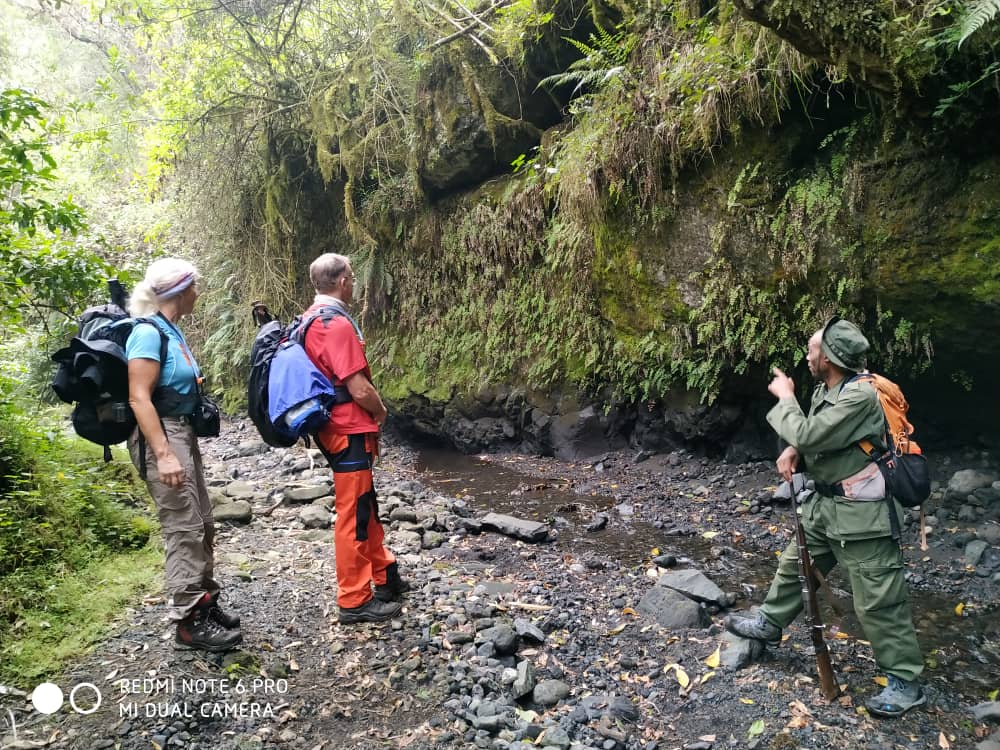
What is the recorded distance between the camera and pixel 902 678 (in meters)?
3.21

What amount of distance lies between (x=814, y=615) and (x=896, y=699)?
1.79 ft

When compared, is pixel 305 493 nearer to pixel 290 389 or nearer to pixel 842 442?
pixel 290 389

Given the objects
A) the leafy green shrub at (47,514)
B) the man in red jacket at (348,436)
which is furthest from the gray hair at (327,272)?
the leafy green shrub at (47,514)

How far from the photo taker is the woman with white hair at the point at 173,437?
10.9ft

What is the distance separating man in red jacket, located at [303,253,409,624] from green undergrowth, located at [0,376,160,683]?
160 centimetres

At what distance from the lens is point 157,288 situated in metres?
3.54

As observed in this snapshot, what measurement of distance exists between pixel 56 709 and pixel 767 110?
24.5 feet

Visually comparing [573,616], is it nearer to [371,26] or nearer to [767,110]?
[767,110]

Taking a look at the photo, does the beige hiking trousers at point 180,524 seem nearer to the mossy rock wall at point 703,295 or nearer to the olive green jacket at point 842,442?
the olive green jacket at point 842,442

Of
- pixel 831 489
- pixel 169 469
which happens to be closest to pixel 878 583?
pixel 831 489

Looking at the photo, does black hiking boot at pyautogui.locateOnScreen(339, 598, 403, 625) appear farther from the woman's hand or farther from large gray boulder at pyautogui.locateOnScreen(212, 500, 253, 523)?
large gray boulder at pyautogui.locateOnScreen(212, 500, 253, 523)

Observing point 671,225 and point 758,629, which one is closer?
point 758,629

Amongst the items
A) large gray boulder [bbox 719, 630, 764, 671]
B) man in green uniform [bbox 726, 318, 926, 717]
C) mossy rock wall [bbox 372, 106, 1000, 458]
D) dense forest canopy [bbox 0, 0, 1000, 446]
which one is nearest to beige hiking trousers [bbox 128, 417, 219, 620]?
dense forest canopy [bbox 0, 0, 1000, 446]

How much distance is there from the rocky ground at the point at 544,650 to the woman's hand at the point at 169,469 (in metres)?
1.09
